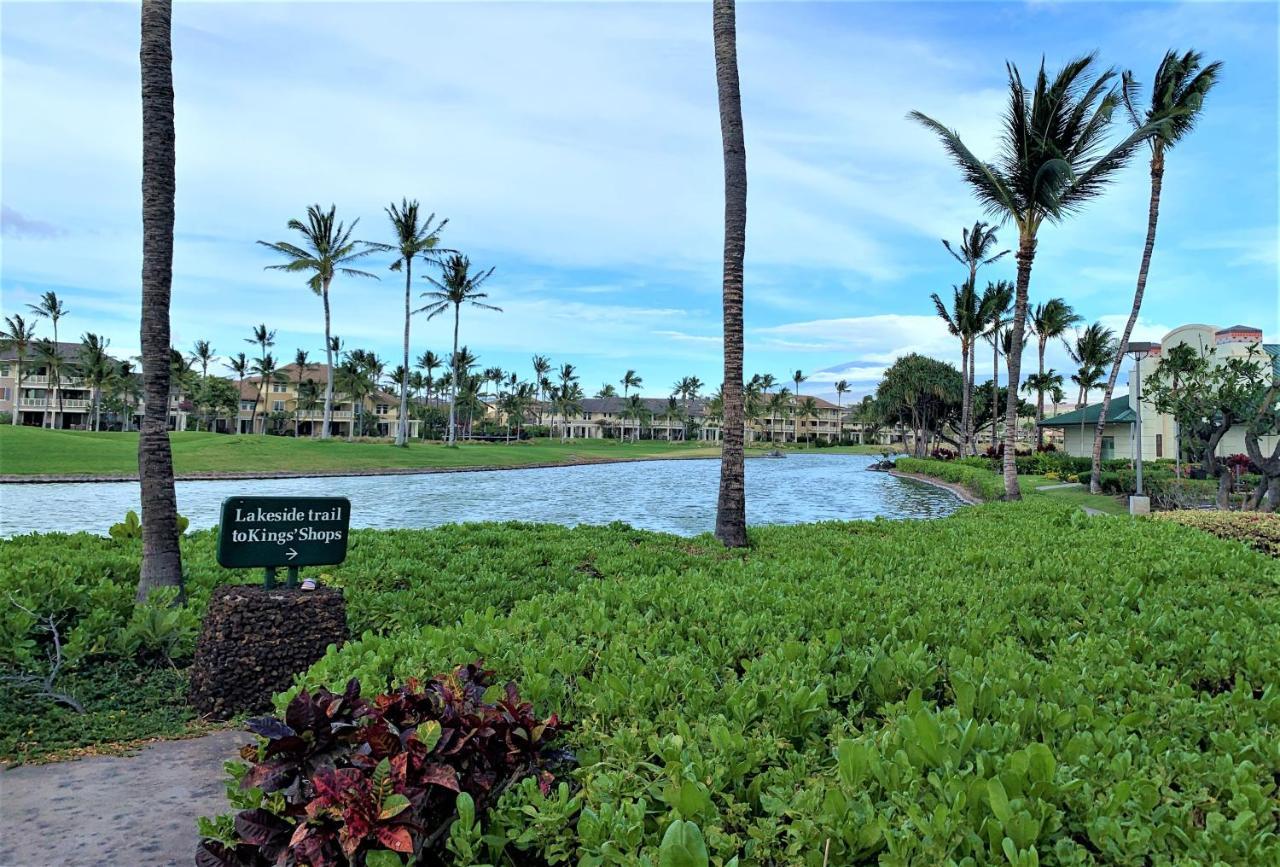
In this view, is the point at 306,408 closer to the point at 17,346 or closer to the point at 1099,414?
the point at 17,346

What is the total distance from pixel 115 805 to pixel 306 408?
348ft

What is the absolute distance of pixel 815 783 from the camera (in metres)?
2.31

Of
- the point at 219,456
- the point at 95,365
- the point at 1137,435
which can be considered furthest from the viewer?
the point at 95,365

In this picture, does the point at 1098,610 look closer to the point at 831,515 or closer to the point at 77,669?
the point at 77,669

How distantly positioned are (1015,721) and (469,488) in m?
31.8

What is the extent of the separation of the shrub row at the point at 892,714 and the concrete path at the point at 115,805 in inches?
42.6

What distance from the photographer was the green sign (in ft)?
18.6

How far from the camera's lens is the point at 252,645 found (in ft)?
17.9

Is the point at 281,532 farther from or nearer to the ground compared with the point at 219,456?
farther from the ground

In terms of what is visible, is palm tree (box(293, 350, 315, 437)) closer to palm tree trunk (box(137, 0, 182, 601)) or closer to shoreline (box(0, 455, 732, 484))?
shoreline (box(0, 455, 732, 484))

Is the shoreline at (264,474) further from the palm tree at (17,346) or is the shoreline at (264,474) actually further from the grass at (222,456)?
the palm tree at (17,346)

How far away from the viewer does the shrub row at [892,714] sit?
80.1 inches

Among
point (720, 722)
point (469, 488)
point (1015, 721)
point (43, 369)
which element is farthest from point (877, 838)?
point (43, 369)

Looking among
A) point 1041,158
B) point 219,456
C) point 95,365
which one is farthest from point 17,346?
point 1041,158
